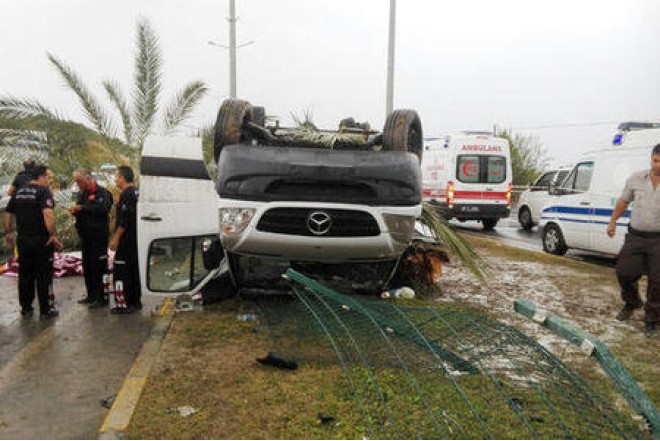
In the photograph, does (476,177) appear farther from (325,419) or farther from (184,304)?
(325,419)

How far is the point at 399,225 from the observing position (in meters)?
5.46

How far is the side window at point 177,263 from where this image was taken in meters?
6.07

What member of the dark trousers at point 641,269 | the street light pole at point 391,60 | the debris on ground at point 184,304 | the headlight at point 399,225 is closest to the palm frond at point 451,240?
the dark trousers at point 641,269

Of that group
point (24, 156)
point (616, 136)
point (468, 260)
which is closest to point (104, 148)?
point (24, 156)

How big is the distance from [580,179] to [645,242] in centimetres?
465

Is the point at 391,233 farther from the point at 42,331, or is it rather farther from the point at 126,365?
the point at 42,331

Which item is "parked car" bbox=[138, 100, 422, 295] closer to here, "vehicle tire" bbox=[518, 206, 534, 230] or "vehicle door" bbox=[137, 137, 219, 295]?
"vehicle door" bbox=[137, 137, 219, 295]

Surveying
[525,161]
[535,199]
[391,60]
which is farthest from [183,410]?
[525,161]

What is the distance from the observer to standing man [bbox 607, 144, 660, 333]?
5.97 m

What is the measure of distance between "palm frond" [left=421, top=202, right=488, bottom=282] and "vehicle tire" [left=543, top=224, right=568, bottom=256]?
161 inches

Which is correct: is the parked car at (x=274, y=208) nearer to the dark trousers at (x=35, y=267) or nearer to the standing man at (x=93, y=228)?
the standing man at (x=93, y=228)

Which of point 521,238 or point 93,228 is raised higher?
point 93,228

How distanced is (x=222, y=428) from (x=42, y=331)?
3.27 meters

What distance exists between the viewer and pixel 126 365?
4.97 m
